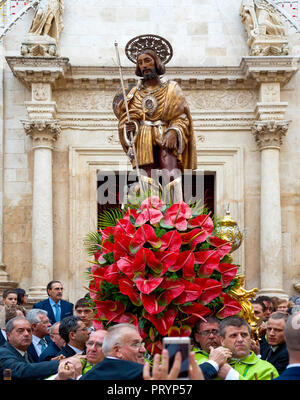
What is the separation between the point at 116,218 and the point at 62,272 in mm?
9551

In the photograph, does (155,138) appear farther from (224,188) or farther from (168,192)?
(224,188)

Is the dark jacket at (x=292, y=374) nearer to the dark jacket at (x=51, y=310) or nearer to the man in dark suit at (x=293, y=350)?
the man in dark suit at (x=293, y=350)

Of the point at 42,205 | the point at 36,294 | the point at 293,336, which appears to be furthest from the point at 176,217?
the point at 42,205

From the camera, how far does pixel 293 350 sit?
3.96 m

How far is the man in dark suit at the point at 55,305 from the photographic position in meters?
11.3

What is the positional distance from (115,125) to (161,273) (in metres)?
10.9

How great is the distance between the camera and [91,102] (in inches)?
657

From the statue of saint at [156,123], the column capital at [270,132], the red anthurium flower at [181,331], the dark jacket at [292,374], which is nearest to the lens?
the dark jacket at [292,374]

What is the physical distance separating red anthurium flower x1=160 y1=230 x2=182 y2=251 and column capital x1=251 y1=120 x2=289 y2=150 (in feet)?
34.1

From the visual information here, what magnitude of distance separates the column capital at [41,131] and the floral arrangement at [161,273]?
984 cm

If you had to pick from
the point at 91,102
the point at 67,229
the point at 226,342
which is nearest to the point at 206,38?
the point at 91,102

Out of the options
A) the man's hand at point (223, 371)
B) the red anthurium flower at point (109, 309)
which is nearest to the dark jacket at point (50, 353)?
the red anthurium flower at point (109, 309)

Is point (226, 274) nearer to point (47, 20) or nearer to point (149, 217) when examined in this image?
point (149, 217)

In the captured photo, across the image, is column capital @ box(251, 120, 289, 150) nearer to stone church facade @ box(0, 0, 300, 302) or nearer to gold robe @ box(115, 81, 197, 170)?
stone church facade @ box(0, 0, 300, 302)
